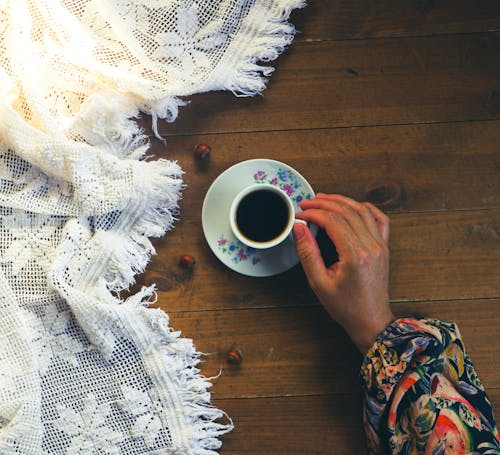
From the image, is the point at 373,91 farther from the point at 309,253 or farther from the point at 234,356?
the point at 234,356

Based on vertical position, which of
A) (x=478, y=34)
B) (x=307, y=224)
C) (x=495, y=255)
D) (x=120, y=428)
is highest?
(x=478, y=34)

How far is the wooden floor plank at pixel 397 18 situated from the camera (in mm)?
943

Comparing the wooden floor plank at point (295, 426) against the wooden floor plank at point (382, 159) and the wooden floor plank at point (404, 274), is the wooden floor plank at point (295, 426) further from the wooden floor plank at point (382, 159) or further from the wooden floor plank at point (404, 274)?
the wooden floor plank at point (382, 159)

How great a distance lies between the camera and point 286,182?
891mm

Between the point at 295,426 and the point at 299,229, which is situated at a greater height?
the point at 299,229

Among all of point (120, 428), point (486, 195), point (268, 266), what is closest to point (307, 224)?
point (268, 266)

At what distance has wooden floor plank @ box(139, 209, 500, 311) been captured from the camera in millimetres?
925

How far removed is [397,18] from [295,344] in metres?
0.60

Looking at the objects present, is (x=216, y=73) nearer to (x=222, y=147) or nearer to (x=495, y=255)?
(x=222, y=147)

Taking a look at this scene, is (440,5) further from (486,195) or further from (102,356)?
(102,356)

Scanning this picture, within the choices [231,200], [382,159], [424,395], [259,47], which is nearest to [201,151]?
[231,200]

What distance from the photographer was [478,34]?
943 millimetres

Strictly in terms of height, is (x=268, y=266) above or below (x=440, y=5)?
below

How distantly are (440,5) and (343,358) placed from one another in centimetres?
64
